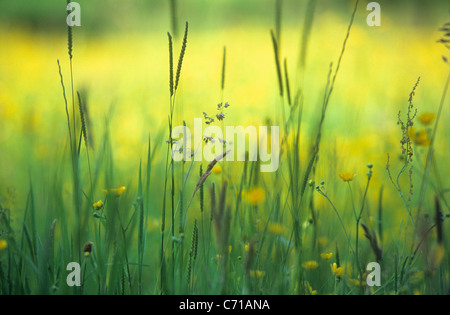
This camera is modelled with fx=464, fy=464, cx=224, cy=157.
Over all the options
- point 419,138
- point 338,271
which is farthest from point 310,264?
point 419,138

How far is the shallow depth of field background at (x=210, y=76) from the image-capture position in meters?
2.20

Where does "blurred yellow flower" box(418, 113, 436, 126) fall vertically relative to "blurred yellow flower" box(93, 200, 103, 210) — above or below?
above

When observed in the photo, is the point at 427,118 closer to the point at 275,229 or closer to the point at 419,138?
the point at 419,138

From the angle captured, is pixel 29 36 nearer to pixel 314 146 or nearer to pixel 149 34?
pixel 149 34

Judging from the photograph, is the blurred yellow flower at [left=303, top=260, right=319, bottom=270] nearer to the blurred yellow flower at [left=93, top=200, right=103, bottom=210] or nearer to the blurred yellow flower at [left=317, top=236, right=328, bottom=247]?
the blurred yellow flower at [left=317, top=236, right=328, bottom=247]

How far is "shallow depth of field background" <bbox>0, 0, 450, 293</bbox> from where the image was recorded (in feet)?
7.23

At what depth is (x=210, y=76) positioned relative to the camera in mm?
3633

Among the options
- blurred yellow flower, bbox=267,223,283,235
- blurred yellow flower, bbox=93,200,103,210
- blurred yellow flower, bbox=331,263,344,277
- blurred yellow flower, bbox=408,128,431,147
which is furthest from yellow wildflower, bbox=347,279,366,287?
blurred yellow flower, bbox=93,200,103,210

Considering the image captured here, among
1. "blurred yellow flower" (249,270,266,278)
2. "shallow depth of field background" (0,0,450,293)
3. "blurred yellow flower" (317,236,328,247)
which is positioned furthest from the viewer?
"shallow depth of field background" (0,0,450,293)

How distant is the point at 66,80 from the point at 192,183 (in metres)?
1.64

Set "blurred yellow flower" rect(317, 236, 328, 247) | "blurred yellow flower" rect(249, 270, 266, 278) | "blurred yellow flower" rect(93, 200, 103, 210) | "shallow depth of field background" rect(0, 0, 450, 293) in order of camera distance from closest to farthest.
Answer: "blurred yellow flower" rect(249, 270, 266, 278) < "blurred yellow flower" rect(93, 200, 103, 210) < "blurred yellow flower" rect(317, 236, 328, 247) < "shallow depth of field background" rect(0, 0, 450, 293)

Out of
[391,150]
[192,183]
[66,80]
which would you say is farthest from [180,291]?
[66,80]

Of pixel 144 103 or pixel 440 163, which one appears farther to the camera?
pixel 144 103

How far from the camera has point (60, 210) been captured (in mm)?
1034
